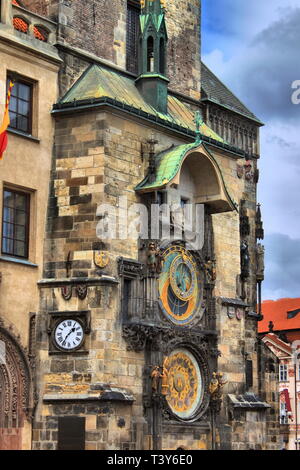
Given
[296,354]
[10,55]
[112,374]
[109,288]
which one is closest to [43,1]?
[10,55]

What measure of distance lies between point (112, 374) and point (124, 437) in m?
1.50

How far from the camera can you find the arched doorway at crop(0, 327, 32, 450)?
2595cm

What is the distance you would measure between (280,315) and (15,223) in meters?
48.3

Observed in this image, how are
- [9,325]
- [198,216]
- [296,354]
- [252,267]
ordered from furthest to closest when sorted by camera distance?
[296,354] → [252,267] → [198,216] → [9,325]

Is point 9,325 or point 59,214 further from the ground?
point 59,214

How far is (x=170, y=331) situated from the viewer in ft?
92.7

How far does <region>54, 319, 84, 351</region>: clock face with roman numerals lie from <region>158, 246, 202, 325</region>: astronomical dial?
2634 millimetres

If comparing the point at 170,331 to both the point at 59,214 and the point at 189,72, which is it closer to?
the point at 59,214

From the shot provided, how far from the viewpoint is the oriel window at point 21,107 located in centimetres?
2719

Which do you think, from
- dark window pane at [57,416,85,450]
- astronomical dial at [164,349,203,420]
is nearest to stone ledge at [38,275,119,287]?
astronomical dial at [164,349,203,420]

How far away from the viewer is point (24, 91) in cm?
2756

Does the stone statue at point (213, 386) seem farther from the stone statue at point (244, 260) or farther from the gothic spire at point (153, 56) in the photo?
the gothic spire at point (153, 56)

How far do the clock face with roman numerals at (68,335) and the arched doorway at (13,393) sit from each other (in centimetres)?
96

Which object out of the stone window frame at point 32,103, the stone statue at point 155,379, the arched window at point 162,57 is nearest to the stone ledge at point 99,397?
the stone statue at point 155,379
